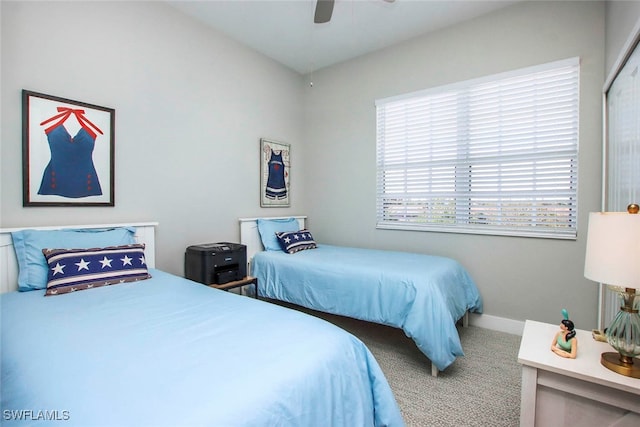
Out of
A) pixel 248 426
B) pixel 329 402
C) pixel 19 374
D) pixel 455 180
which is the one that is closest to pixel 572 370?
pixel 329 402

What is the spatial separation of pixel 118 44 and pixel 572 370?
3489 mm

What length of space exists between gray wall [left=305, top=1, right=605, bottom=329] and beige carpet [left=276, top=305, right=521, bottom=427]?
1.90 feet

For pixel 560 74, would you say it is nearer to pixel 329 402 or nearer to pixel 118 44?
pixel 329 402

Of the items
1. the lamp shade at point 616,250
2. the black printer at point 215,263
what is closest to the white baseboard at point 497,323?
the lamp shade at point 616,250

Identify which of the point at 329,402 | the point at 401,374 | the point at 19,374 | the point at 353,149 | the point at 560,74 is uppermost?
the point at 560,74

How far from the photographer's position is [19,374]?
3.19 ft

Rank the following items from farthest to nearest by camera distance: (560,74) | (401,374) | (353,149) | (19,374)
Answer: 1. (353,149)
2. (560,74)
3. (401,374)
4. (19,374)

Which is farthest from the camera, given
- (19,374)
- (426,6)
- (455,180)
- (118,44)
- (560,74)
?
(455,180)

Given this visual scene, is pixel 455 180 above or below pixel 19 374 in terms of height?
above

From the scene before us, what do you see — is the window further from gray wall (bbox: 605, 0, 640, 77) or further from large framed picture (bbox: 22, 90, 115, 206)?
large framed picture (bbox: 22, 90, 115, 206)

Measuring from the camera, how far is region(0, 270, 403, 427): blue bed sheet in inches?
31.9

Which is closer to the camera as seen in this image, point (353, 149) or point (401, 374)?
point (401, 374)

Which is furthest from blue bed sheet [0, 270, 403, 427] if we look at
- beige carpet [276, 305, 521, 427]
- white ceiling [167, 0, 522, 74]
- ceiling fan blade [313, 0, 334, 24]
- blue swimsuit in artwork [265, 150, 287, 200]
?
white ceiling [167, 0, 522, 74]

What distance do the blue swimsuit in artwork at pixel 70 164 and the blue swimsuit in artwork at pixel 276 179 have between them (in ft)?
6.01
